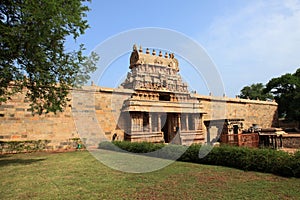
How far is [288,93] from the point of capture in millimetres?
38406

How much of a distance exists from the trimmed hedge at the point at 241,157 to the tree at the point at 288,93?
3287cm

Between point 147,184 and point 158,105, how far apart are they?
1452 centimetres

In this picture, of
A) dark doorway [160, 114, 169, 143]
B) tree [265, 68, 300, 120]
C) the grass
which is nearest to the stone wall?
dark doorway [160, 114, 169, 143]

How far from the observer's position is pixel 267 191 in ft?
18.1

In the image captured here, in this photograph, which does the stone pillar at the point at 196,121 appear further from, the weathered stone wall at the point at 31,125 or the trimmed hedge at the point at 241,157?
the weathered stone wall at the point at 31,125

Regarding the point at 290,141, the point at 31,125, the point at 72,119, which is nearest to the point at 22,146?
the point at 31,125

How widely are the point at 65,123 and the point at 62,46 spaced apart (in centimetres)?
827

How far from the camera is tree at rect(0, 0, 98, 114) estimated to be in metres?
8.91

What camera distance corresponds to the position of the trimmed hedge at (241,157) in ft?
23.7

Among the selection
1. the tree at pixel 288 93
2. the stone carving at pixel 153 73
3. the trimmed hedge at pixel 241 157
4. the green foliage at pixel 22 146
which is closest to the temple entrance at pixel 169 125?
the stone carving at pixel 153 73

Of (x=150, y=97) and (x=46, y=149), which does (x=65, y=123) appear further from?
(x=150, y=97)

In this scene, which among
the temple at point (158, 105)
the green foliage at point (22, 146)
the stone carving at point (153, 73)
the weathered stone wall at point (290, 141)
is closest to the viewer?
the green foliage at point (22, 146)

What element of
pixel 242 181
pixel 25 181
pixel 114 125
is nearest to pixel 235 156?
pixel 242 181

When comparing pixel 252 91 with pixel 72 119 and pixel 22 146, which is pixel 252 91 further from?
pixel 22 146
